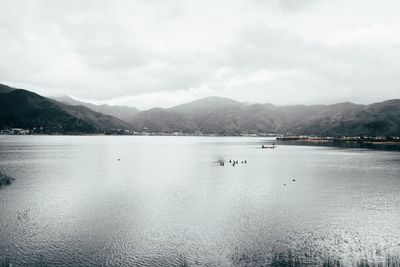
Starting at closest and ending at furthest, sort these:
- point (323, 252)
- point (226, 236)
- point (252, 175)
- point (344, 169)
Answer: point (323, 252) < point (226, 236) < point (252, 175) < point (344, 169)

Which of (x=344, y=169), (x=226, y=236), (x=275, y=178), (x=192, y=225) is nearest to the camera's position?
(x=226, y=236)

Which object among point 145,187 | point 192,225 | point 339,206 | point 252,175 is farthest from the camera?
point 252,175

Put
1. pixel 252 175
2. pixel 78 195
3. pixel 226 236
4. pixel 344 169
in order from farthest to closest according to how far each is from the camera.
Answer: pixel 344 169 < pixel 252 175 < pixel 78 195 < pixel 226 236

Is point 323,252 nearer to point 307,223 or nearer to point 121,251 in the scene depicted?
point 307,223

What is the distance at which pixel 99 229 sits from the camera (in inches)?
1626

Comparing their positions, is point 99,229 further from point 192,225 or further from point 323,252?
point 323,252

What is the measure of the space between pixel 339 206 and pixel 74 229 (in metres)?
42.1

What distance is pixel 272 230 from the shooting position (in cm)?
4131

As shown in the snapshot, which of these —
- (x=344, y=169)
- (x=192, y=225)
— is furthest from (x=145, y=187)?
(x=344, y=169)

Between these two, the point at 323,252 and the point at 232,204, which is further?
the point at 232,204

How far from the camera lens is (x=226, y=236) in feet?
128

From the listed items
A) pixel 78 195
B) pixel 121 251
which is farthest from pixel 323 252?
pixel 78 195

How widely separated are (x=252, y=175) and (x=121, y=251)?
66.8 meters

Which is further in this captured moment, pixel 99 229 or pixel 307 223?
pixel 307 223
